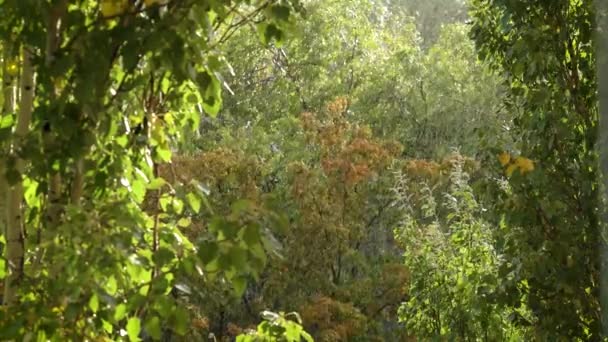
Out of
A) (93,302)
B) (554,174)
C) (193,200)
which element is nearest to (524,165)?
(554,174)

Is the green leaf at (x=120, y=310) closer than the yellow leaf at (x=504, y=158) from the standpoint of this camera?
Yes

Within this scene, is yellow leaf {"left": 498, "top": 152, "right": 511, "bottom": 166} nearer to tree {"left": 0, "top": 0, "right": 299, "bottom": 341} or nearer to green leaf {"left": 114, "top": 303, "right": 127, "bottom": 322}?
tree {"left": 0, "top": 0, "right": 299, "bottom": 341}

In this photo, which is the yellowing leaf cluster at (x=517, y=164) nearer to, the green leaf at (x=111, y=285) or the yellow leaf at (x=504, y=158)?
the yellow leaf at (x=504, y=158)

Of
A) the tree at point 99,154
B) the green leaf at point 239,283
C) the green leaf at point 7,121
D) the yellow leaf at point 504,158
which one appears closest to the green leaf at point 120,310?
the tree at point 99,154

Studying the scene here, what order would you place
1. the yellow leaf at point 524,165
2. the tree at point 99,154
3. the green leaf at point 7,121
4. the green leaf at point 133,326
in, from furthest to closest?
the yellow leaf at point 524,165 → the green leaf at point 7,121 → the green leaf at point 133,326 → the tree at point 99,154

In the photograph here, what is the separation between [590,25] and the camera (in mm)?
→ 4395

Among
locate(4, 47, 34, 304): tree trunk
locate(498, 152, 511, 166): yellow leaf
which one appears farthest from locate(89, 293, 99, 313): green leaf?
locate(498, 152, 511, 166): yellow leaf

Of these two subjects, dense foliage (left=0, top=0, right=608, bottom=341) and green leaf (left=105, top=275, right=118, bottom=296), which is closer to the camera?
dense foliage (left=0, top=0, right=608, bottom=341)

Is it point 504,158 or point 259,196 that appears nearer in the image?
point 504,158

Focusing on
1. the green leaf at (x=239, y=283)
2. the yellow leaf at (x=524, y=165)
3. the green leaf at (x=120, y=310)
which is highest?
the yellow leaf at (x=524, y=165)

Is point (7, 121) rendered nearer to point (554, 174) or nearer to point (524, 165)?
point (524, 165)

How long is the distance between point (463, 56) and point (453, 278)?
837 centimetres

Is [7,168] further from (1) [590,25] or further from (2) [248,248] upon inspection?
(1) [590,25]

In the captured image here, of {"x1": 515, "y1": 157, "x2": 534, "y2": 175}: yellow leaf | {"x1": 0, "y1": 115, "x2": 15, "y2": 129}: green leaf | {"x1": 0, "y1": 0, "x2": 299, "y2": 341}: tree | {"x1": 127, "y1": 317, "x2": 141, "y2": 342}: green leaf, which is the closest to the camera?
{"x1": 0, "y1": 0, "x2": 299, "y2": 341}: tree
